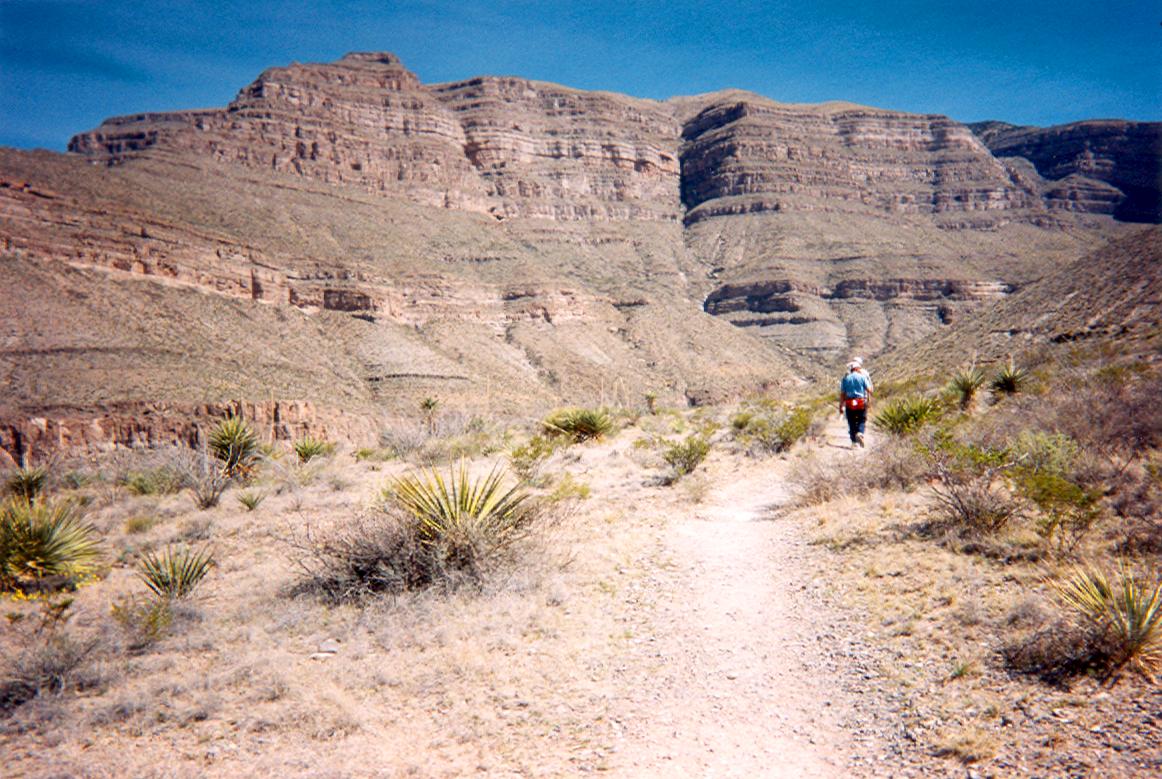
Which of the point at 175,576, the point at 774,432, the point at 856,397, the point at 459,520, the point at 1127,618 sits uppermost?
the point at 856,397

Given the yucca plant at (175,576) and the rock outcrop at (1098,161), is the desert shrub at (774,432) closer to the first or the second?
the yucca plant at (175,576)

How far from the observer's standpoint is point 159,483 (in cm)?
1182

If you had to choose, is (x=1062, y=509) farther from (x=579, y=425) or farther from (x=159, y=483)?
(x=159, y=483)

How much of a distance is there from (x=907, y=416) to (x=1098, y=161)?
159414 mm

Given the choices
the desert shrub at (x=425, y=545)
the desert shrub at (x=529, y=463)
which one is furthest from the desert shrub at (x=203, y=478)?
the desert shrub at (x=425, y=545)

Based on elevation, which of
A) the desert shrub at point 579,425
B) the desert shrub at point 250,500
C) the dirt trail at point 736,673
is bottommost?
the dirt trail at point 736,673

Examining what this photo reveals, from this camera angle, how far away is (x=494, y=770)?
3281 mm

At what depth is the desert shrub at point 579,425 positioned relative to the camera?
13.8 m

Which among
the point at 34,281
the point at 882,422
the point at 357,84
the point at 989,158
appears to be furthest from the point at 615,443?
the point at 989,158

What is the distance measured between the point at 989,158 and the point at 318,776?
146496 mm

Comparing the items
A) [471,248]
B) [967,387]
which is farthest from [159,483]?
[471,248]

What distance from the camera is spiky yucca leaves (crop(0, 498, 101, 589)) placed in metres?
6.73

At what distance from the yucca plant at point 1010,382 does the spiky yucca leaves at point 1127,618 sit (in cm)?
917

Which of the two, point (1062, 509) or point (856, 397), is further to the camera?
point (856, 397)
